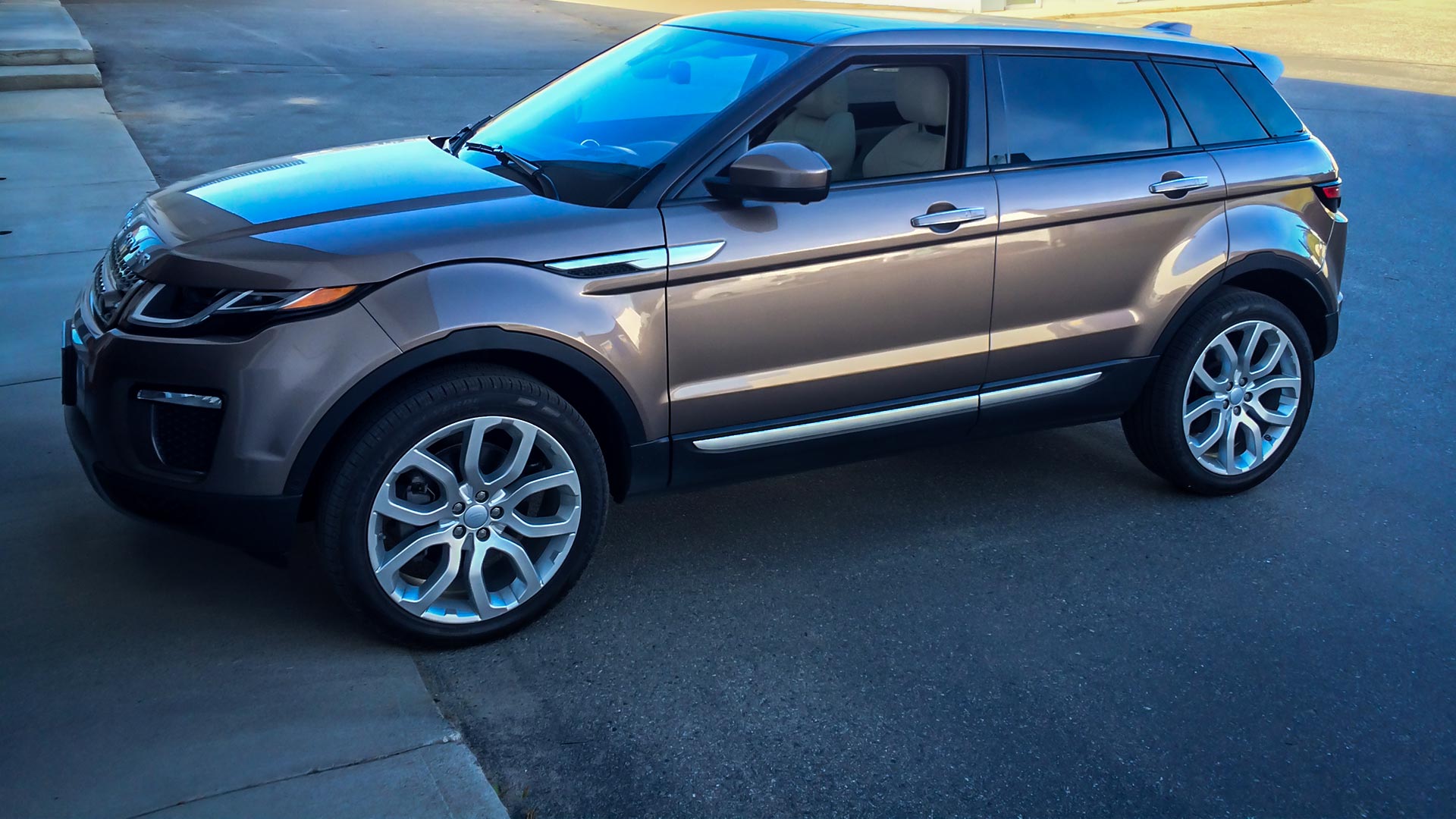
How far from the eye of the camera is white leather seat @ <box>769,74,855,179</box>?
4.02m

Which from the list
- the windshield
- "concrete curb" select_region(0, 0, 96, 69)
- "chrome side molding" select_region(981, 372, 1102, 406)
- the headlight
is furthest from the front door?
"concrete curb" select_region(0, 0, 96, 69)

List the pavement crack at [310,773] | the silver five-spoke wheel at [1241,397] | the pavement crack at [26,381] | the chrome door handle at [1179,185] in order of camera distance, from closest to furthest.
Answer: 1. the pavement crack at [310,773]
2. the chrome door handle at [1179,185]
3. the silver five-spoke wheel at [1241,397]
4. the pavement crack at [26,381]

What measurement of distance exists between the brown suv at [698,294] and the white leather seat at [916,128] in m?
0.01

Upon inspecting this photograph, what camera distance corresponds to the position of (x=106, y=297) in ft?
12.0

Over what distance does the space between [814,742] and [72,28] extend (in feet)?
51.2

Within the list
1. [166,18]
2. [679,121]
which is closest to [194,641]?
[679,121]

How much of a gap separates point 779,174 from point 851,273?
47cm

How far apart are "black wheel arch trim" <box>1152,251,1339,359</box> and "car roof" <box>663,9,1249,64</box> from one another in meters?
0.80

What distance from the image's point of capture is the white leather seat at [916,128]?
4215mm

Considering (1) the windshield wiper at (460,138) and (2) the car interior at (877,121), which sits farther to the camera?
(1) the windshield wiper at (460,138)

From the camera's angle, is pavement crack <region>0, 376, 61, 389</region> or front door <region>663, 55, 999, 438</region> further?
pavement crack <region>0, 376, 61, 389</region>

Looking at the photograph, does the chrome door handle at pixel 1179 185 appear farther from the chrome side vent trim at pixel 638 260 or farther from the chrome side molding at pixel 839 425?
the chrome side vent trim at pixel 638 260

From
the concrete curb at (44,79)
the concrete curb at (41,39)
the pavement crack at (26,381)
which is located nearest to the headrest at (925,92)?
the pavement crack at (26,381)

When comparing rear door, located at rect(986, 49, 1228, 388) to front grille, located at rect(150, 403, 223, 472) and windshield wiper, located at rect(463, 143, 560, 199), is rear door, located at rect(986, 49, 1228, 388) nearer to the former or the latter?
windshield wiper, located at rect(463, 143, 560, 199)
